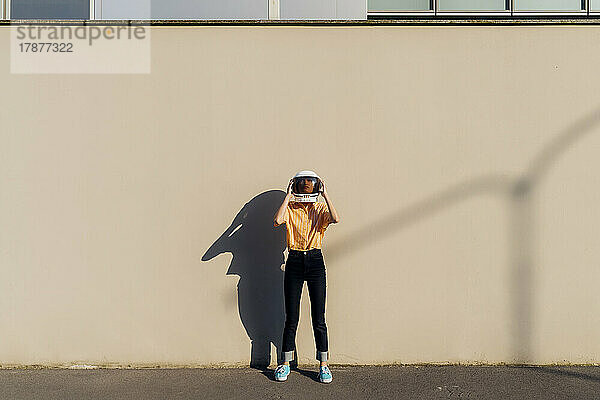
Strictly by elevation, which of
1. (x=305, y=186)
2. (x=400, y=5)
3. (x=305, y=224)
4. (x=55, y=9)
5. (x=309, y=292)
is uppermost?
(x=400, y=5)

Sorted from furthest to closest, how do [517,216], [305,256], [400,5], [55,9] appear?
[400,5]
[55,9]
[517,216]
[305,256]

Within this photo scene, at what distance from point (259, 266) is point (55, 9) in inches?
140

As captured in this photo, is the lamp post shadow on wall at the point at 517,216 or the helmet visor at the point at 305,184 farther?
the lamp post shadow on wall at the point at 517,216

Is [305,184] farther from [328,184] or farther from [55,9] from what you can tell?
[55,9]

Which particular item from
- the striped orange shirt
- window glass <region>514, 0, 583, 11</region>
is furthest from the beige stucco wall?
window glass <region>514, 0, 583, 11</region>

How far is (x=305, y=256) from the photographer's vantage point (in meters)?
4.60

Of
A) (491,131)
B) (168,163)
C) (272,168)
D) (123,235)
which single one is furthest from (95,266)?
(491,131)

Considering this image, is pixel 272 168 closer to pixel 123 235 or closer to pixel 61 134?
pixel 123 235

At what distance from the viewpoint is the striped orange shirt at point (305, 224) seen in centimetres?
464

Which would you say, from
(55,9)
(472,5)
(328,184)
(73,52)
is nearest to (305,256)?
(328,184)

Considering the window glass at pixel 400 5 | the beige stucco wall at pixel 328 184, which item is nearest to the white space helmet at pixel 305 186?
the beige stucco wall at pixel 328 184

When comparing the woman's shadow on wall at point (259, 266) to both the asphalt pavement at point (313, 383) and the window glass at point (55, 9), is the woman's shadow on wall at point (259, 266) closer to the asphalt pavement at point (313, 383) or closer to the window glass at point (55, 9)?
the asphalt pavement at point (313, 383)

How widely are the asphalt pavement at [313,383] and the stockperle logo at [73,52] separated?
8.88 ft

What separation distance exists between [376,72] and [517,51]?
1.27 meters
